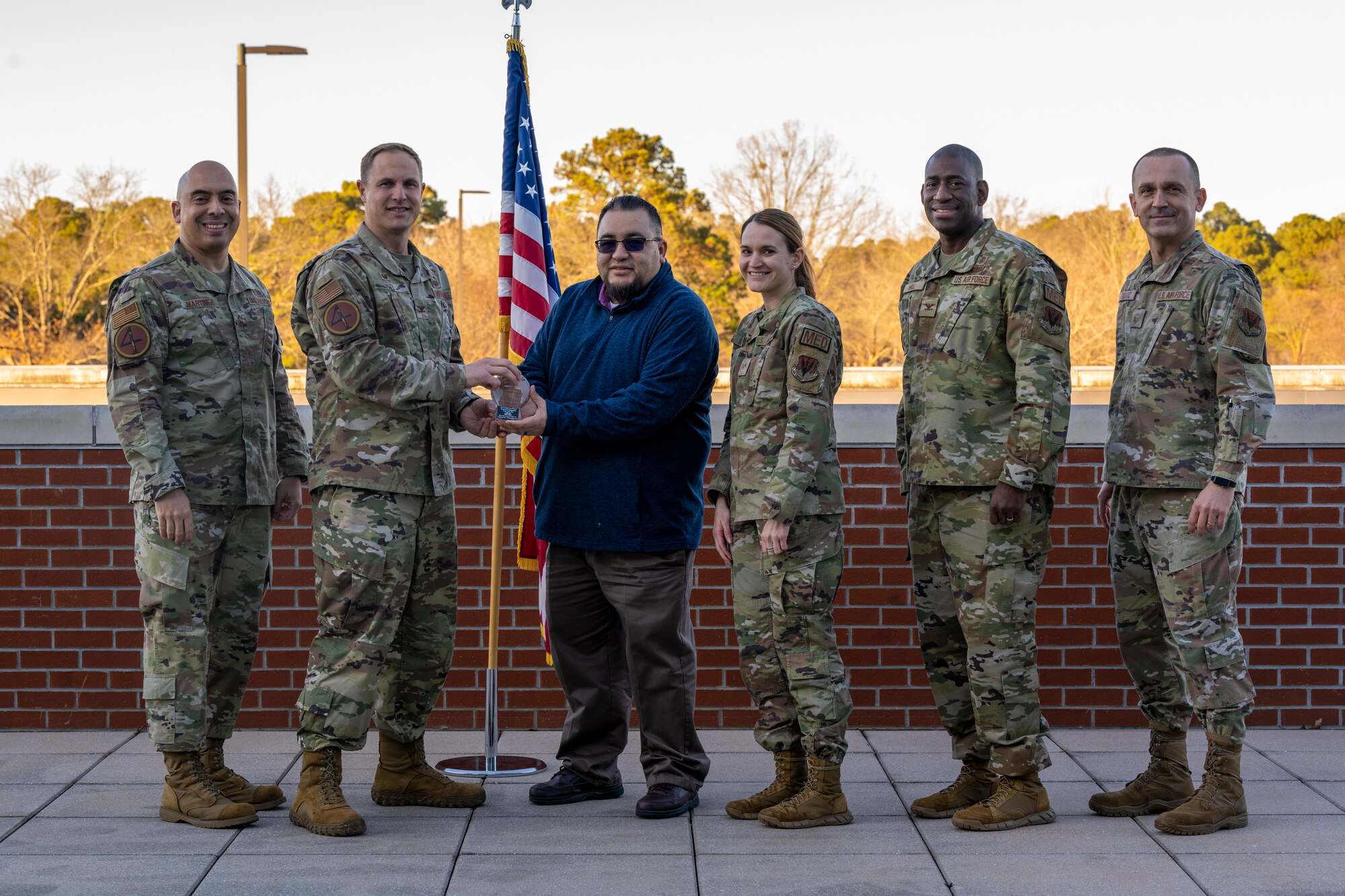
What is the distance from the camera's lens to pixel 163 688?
4395 millimetres

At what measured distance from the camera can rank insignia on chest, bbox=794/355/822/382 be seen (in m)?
4.31

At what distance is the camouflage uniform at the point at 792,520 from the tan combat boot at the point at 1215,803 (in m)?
1.12

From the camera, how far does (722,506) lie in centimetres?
471

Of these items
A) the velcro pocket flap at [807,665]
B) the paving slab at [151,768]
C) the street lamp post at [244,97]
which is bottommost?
the paving slab at [151,768]

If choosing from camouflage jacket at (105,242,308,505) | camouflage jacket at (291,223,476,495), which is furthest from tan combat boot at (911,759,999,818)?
camouflage jacket at (105,242,308,505)

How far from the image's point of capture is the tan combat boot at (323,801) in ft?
14.0

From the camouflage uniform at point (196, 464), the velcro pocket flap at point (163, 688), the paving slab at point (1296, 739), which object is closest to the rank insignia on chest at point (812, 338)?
the camouflage uniform at point (196, 464)

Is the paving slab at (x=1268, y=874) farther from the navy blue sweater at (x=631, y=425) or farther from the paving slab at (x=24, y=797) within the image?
the paving slab at (x=24, y=797)

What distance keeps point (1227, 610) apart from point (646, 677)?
6.49 feet

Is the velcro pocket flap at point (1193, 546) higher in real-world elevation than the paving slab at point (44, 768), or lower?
higher

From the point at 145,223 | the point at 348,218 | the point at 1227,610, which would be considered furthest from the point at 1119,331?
the point at 348,218

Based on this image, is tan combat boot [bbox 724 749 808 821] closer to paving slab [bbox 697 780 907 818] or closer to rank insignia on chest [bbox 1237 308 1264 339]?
paving slab [bbox 697 780 907 818]

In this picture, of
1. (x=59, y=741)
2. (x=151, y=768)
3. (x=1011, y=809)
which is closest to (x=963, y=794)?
(x=1011, y=809)

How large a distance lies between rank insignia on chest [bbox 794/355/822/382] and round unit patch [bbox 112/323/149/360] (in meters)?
2.18
